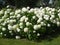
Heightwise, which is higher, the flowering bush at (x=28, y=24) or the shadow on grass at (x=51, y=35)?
the flowering bush at (x=28, y=24)

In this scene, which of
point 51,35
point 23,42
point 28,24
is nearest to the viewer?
point 23,42

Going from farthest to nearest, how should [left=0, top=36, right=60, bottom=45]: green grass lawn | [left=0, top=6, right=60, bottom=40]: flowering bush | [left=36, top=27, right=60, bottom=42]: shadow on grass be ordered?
[left=36, top=27, right=60, bottom=42]: shadow on grass → [left=0, top=6, right=60, bottom=40]: flowering bush → [left=0, top=36, right=60, bottom=45]: green grass lawn

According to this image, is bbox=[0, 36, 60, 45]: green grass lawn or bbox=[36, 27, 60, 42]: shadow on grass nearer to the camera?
bbox=[0, 36, 60, 45]: green grass lawn

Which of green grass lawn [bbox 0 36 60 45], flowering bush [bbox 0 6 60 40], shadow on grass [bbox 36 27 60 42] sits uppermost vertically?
flowering bush [bbox 0 6 60 40]

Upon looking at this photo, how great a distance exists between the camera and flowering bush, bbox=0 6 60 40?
25.3 ft

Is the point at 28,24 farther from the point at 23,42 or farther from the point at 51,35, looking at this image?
the point at 51,35

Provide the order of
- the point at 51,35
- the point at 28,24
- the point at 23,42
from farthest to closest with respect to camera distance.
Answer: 1. the point at 51,35
2. the point at 28,24
3. the point at 23,42

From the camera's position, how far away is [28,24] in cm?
783

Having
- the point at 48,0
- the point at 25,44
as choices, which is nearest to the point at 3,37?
the point at 25,44

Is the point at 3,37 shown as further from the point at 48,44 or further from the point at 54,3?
the point at 54,3

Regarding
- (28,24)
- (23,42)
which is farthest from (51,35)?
(23,42)

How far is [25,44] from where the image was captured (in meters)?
7.50

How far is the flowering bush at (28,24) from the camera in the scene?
773 centimetres

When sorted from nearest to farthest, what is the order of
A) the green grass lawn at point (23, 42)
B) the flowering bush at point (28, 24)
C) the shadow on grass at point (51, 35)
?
the green grass lawn at point (23, 42) < the flowering bush at point (28, 24) < the shadow on grass at point (51, 35)
